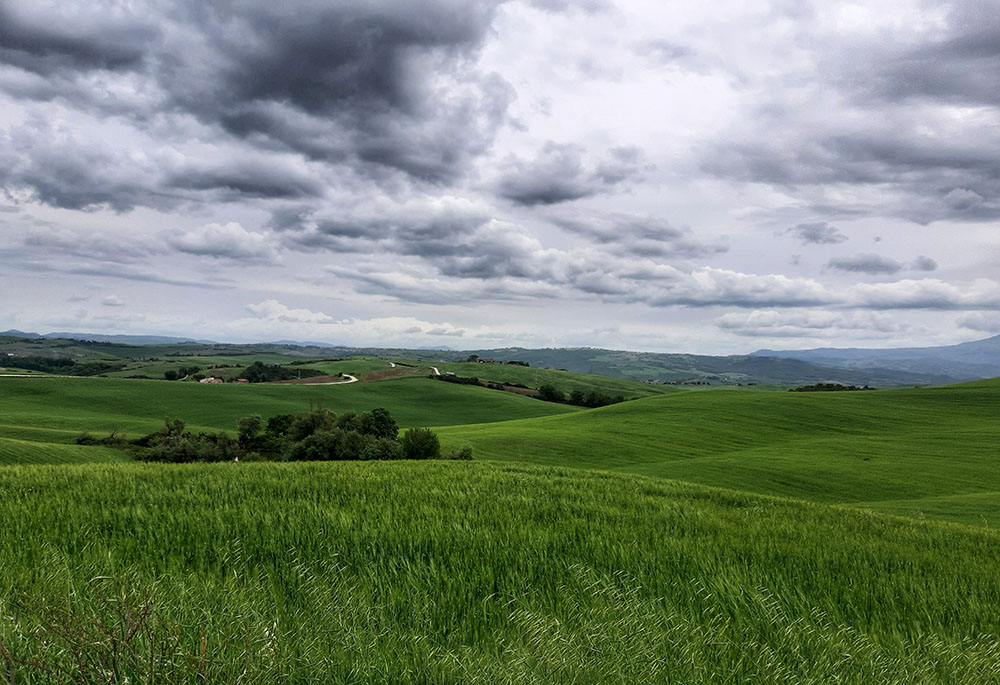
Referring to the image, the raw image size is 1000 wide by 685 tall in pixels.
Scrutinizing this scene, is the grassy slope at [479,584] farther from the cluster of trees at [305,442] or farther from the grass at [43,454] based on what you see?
the cluster of trees at [305,442]

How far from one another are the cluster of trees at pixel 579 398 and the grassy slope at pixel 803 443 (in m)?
37.8

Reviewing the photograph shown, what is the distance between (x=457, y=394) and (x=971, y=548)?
386 feet

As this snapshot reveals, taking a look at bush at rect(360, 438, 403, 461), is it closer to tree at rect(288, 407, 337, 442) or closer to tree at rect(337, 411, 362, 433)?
tree at rect(337, 411, 362, 433)

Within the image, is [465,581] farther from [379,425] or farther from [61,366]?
[61,366]

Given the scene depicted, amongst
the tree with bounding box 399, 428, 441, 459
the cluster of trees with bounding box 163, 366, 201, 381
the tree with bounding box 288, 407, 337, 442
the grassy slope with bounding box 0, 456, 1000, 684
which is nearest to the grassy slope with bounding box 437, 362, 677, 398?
the cluster of trees with bounding box 163, 366, 201, 381

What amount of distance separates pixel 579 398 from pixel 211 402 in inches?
3276

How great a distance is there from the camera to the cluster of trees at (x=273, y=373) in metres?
154

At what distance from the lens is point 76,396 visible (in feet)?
322

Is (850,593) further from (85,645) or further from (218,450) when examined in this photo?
(218,450)

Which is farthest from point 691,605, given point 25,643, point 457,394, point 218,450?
point 457,394

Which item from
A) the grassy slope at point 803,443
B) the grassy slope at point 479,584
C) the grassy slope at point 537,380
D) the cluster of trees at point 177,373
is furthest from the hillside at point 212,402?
the grassy slope at point 479,584

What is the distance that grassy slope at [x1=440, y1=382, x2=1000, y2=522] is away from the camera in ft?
148

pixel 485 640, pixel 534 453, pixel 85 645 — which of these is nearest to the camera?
pixel 85 645

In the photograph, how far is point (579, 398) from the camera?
136m
